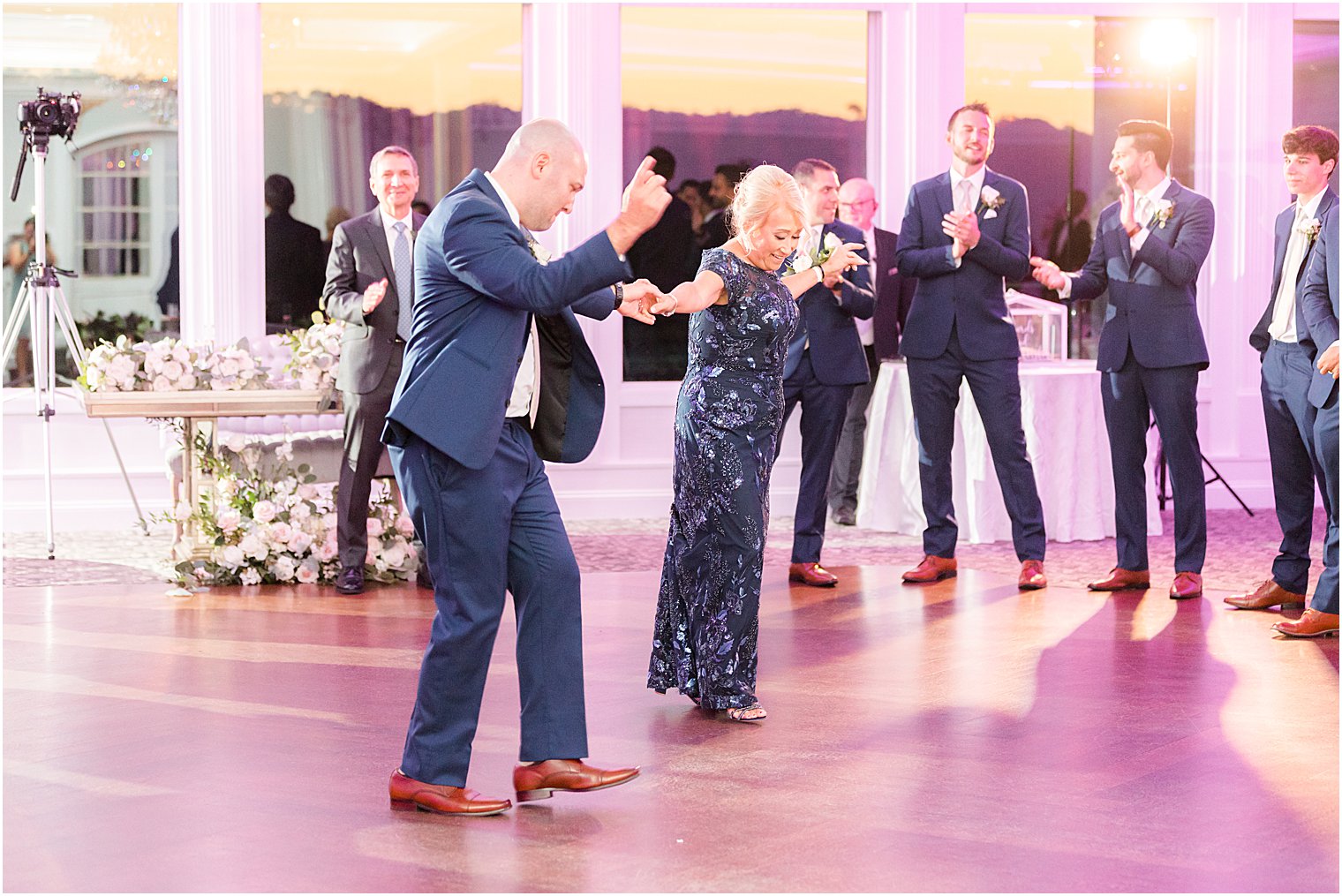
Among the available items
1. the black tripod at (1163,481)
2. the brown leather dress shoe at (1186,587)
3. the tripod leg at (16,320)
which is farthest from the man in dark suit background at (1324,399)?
the tripod leg at (16,320)

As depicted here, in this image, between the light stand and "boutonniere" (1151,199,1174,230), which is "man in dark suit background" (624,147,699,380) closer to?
the light stand

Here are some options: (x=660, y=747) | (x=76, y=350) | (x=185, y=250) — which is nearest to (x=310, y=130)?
(x=185, y=250)

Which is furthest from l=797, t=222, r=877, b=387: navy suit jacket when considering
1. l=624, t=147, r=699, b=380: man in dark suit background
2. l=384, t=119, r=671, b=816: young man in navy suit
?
l=384, t=119, r=671, b=816: young man in navy suit

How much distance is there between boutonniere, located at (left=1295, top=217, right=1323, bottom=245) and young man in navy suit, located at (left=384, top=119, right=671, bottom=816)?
339 centimetres

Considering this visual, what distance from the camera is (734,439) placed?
4.56 meters

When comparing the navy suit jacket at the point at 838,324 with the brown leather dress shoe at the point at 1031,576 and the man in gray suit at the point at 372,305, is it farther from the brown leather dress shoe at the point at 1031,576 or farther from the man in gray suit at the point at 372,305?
the man in gray suit at the point at 372,305

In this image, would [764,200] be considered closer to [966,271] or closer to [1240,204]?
[966,271]

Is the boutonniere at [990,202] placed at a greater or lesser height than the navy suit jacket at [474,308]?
greater

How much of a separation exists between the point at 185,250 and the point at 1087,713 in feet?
19.8

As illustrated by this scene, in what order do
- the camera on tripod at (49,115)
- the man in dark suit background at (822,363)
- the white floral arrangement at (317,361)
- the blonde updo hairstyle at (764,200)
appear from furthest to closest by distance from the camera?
the camera on tripod at (49,115) → the white floral arrangement at (317,361) → the man in dark suit background at (822,363) → the blonde updo hairstyle at (764,200)

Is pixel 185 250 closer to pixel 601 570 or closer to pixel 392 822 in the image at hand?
pixel 601 570

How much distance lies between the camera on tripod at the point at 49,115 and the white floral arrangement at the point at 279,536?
1725mm

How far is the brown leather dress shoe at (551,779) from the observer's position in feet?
12.2

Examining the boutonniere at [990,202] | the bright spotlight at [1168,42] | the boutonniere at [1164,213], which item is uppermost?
the bright spotlight at [1168,42]
